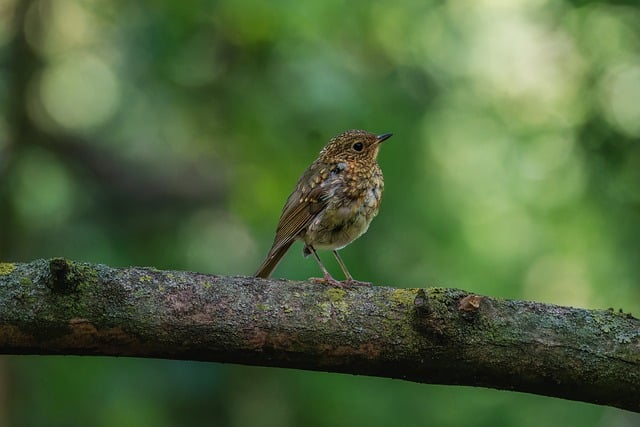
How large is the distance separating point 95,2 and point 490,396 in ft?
15.3

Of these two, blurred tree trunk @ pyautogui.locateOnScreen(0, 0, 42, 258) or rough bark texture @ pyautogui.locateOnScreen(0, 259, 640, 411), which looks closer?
rough bark texture @ pyautogui.locateOnScreen(0, 259, 640, 411)

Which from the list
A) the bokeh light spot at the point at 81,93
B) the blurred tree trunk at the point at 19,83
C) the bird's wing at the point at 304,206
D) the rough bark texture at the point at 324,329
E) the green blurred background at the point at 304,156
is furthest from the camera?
the bokeh light spot at the point at 81,93

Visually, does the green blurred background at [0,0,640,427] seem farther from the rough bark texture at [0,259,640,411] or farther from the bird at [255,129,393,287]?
the rough bark texture at [0,259,640,411]

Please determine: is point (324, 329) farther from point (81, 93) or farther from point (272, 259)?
point (81, 93)

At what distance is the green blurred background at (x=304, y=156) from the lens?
259 inches

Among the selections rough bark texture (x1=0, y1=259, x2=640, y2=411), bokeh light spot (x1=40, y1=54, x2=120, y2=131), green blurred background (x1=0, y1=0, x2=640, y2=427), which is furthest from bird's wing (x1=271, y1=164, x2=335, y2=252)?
bokeh light spot (x1=40, y1=54, x2=120, y2=131)

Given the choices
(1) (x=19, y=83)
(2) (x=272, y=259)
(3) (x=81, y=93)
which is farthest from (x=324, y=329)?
(3) (x=81, y=93)

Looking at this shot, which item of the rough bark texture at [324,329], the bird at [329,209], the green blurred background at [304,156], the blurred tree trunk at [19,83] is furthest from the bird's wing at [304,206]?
the blurred tree trunk at [19,83]

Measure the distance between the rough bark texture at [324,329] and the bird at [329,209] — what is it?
150cm

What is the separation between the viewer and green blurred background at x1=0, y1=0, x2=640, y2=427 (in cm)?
657

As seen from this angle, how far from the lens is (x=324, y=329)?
11.0ft

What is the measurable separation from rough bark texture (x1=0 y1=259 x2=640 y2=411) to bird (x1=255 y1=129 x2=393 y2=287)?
59.1 inches

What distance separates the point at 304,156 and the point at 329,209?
1.61 metres

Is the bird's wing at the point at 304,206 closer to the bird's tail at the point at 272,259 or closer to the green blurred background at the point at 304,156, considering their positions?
the bird's tail at the point at 272,259
